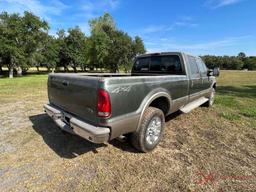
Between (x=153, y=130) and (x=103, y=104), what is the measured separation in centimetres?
145

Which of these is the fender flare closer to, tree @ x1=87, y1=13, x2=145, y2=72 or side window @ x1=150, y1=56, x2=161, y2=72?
side window @ x1=150, y1=56, x2=161, y2=72

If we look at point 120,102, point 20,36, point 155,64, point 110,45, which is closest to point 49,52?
point 20,36

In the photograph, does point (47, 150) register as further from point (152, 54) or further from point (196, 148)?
point (152, 54)

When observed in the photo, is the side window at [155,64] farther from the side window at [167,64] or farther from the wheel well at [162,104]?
the wheel well at [162,104]

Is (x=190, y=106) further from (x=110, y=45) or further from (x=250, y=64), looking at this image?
(x=250, y=64)

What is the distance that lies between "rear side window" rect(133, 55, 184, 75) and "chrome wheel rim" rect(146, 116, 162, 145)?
1.63 meters

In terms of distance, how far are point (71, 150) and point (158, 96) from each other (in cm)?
202

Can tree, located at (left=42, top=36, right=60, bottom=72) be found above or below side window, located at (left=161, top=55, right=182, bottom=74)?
above

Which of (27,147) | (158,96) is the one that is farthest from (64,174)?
(158,96)

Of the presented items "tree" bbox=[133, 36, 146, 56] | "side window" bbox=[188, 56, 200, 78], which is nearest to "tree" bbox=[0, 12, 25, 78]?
"tree" bbox=[133, 36, 146, 56]

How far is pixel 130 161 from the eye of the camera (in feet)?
→ 10.7

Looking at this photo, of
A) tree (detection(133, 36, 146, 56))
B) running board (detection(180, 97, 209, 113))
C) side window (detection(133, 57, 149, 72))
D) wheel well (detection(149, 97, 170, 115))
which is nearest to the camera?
wheel well (detection(149, 97, 170, 115))

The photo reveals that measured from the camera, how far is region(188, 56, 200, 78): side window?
493 cm

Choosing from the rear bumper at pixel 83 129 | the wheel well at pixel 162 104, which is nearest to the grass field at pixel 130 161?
the rear bumper at pixel 83 129
